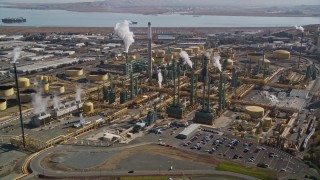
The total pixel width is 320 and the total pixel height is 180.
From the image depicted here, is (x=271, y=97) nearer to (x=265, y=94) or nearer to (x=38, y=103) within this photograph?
(x=265, y=94)

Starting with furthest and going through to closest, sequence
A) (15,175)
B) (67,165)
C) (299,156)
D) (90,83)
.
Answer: (90,83)
(299,156)
(67,165)
(15,175)

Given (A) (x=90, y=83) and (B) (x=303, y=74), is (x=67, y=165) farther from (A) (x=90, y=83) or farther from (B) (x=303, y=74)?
(B) (x=303, y=74)

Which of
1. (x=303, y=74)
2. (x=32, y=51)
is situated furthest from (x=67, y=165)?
(x=32, y=51)

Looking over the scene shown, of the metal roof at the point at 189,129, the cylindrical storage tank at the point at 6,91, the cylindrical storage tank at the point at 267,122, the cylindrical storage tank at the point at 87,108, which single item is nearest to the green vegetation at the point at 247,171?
Answer: the metal roof at the point at 189,129

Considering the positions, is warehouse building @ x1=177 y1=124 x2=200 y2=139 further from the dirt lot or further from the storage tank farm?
the dirt lot

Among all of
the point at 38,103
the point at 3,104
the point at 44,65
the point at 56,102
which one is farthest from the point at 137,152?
the point at 44,65

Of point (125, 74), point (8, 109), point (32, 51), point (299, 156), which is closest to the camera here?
point (299, 156)

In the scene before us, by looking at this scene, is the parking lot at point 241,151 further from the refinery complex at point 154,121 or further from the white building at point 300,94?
the white building at point 300,94
